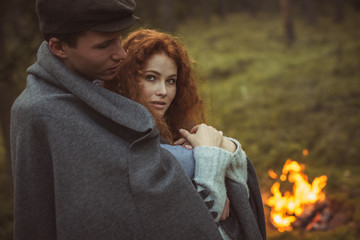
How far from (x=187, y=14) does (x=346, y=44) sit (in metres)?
16.4

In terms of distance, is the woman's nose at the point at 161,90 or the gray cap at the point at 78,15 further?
the woman's nose at the point at 161,90

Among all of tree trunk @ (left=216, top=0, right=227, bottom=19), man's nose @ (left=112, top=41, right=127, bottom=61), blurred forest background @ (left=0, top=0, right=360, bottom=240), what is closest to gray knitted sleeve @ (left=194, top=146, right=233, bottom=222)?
man's nose @ (left=112, top=41, right=127, bottom=61)

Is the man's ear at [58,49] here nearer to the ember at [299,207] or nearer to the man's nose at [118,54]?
the man's nose at [118,54]

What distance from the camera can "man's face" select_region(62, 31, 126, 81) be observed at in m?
1.46

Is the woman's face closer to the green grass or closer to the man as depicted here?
the man

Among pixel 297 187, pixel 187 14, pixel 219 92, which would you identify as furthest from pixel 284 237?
pixel 187 14

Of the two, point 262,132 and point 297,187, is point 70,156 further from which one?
point 262,132

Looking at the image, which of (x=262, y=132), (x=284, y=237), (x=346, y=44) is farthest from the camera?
(x=346, y=44)

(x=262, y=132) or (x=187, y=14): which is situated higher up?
(x=187, y=14)

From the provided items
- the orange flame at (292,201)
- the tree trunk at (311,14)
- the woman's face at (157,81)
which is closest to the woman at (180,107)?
the woman's face at (157,81)

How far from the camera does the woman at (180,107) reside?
5.50 feet

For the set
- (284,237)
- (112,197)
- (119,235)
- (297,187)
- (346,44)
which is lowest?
(284,237)

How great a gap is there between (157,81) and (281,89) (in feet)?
31.5

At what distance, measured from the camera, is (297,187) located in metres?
5.06
